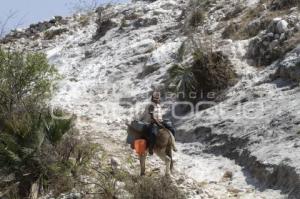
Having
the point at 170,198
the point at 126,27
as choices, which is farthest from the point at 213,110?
the point at 126,27

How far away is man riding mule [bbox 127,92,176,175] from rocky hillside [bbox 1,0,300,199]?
50cm

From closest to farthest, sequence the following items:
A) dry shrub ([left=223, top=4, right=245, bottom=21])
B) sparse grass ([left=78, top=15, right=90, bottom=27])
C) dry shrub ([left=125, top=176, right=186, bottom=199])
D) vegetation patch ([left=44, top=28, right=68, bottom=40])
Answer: dry shrub ([left=125, top=176, right=186, bottom=199]) → dry shrub ([left=223, top=4, right=245, bottom=21]) → vegetation patch ([left=44, top=28, right=68, bottom=40]) → sparse grass ([left=78, top=15, right=90, bottom=27])

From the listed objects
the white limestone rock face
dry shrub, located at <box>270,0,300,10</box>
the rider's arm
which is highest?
dry shrub, located at <box>270,0,300,10</box>

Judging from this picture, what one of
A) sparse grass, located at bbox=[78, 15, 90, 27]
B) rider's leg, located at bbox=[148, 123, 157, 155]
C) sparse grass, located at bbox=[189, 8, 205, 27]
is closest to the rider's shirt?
rider's leg, located at bbox=[148, 123, 157, 155]

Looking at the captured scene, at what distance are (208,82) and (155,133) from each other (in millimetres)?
4550

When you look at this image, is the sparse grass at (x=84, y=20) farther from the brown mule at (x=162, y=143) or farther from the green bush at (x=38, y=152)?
the brown mule at (x=162, y=143)

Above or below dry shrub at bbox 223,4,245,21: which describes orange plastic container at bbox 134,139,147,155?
below

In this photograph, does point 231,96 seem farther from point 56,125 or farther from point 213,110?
point 56,125

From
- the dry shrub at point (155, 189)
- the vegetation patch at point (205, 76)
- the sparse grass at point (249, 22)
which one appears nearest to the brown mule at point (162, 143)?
the dry shrub at point (155, 189)

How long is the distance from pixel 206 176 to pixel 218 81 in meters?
4.14

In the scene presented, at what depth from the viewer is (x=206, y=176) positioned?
11.2 metres

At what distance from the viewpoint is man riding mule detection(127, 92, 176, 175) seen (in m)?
10.8

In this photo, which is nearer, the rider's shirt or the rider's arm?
the rider's arm

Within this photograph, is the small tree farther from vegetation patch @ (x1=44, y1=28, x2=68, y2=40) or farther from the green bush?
vegetation patch @ (x1=44, y1=28, x2=68, y2=40)
